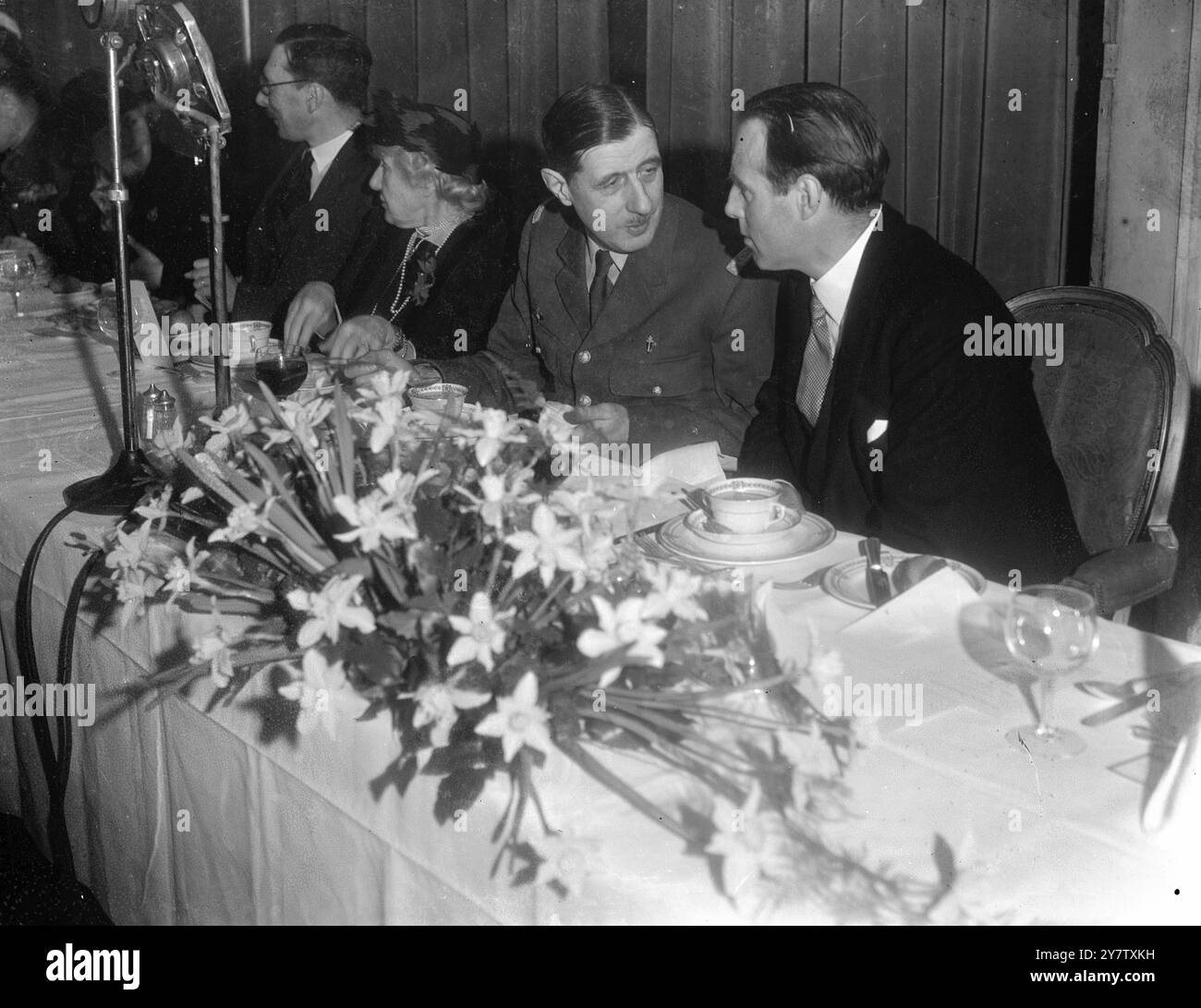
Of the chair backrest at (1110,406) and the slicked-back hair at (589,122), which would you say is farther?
the slicked-back hair at (589,122)

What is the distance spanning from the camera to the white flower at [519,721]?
91 cm

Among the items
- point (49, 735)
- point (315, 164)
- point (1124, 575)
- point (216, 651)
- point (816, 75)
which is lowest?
point (49, 735)

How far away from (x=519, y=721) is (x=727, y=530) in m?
0.70

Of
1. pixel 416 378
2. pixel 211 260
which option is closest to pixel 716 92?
pixel 416 378

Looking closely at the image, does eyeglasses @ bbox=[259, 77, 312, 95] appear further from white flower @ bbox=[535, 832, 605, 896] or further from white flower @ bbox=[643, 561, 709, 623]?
white flower @ bbox=[535, 832, 605, 896]

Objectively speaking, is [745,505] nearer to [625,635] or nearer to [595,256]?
[625,635]

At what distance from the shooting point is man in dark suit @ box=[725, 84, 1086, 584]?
1.96 metres

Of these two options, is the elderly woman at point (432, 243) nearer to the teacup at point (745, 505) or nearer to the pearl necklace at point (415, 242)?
the pearl necklace at point (415, 242)

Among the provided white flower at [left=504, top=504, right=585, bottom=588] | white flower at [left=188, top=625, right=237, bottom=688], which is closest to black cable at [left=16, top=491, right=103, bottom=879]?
white flower at [left=188, top=625, right=237, bottom=688]

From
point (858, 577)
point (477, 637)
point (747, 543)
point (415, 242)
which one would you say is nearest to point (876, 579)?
point (858, 577)

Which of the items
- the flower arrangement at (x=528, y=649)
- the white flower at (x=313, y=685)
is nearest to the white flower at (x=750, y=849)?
the flower arrangement at (x=528, y=649)

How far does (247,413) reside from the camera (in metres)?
1.24

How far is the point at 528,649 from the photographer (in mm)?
1012

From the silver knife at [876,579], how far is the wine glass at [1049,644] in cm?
27
